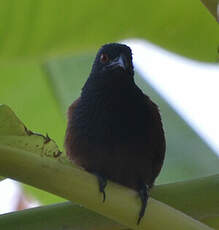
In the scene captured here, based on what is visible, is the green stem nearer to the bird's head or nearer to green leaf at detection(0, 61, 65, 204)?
the bird's head

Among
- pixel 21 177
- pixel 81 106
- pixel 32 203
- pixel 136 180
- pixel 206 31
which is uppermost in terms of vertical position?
pixel 206 31

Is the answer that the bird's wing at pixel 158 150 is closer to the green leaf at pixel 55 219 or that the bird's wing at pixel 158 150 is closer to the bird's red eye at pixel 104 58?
the bird's red eye at pixel 104 58

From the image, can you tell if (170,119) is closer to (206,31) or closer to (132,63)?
(132,63)

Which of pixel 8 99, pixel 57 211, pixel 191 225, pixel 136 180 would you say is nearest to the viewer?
pixel 191 225

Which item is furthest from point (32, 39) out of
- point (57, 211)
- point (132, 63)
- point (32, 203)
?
point (32, 203)

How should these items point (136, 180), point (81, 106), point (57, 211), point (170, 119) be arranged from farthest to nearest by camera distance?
point (170, 119), point (81, 106), point (136, 180), point (57, 211)

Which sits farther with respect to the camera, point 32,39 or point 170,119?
point 170,119

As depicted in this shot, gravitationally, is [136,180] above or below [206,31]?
below

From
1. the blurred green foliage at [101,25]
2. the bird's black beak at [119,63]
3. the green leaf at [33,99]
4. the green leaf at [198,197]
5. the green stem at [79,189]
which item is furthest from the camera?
the green leaf at [33,99]

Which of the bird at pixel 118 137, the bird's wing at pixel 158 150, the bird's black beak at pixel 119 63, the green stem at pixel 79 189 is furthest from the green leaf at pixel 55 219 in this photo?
the bird's black beak at pixel 119 63
